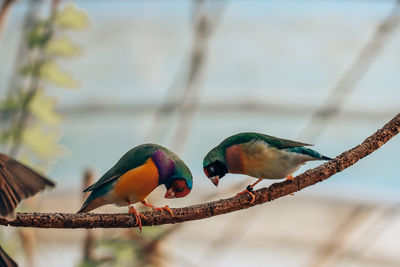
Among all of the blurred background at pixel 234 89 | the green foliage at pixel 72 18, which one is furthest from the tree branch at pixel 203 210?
the blurred background at pixel 234 89

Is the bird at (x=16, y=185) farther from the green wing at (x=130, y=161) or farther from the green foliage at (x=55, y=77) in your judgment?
the green foliage at (x=55, y=77)

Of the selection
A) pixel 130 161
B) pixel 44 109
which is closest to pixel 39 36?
pixel 44 109

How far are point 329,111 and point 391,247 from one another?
116cm

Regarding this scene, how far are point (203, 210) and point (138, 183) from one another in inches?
4.5

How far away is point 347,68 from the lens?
9.27ft

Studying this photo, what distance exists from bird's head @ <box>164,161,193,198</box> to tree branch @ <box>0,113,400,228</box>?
10cm

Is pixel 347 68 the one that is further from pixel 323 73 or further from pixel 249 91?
pixel 249 91

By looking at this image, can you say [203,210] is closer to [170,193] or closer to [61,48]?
[170,193]

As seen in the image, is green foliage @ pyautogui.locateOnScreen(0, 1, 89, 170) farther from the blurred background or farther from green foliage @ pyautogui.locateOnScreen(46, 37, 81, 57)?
the blurred background

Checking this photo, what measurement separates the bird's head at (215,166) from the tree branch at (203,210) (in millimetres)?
77

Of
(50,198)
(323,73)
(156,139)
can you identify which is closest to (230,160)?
(156,139)

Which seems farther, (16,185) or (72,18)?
(72,18)

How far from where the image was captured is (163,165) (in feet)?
2.22

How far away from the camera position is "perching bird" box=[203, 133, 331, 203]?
69cm
